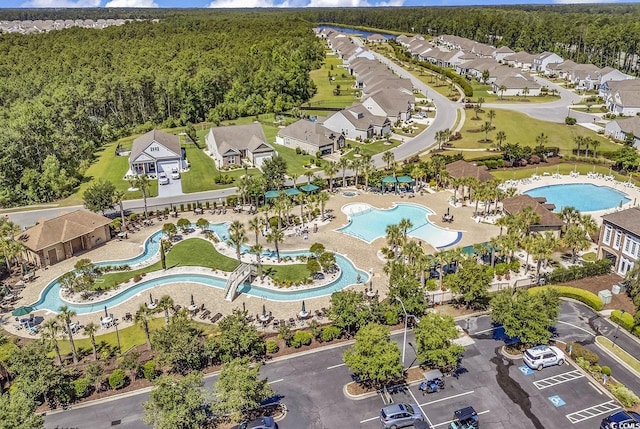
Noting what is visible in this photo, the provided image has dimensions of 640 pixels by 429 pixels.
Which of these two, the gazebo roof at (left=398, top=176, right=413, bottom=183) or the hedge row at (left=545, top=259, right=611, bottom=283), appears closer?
the hedge row at (left=545, top=259, right=611, bottom=283)

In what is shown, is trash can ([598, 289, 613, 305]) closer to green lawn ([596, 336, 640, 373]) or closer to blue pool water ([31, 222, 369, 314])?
green lawn ([596, 336, 640, 373])

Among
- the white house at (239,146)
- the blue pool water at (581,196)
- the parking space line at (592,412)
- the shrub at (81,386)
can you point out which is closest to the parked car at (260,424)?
the shrub at (81,386)

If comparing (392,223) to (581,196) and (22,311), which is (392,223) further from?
(22,311)

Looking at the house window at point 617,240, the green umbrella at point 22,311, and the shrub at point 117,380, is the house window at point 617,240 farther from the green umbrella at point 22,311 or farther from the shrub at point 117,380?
the green umbrella at point 22,311

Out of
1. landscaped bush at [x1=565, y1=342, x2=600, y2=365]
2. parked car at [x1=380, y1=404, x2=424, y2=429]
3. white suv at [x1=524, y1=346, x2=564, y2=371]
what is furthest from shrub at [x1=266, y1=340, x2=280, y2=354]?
landscaped bush at [x1=565, y1=342, x2=600, y2=365]

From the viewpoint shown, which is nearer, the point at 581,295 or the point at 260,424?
the point at 260,424

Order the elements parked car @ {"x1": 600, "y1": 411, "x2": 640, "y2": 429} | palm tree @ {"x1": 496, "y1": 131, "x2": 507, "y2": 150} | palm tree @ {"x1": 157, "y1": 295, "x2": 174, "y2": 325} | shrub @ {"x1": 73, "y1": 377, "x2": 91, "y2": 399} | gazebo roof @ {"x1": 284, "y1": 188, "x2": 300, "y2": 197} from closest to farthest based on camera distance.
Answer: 1. parked car @ {"x1": 600, "y1": 411, "x2": 640, "y2": 429}
2. shrub @ {"x1": 73, "y1": 377, "x2": 91, "y2": 399}
3. palm tree @ {"x1": 157, "y1": 295, "x2": 174, "y2": 325}
4. gazebo roof @ {"x1": 284, "y1": 188, "x2": 300, "y2": 197}
5. palm tree @ {"x1": 496, "y1": 131, "x2": 507, "y2": 150}

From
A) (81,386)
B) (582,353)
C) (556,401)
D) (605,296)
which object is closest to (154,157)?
(81,386)

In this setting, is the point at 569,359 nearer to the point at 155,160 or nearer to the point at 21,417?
the point at 21,417
